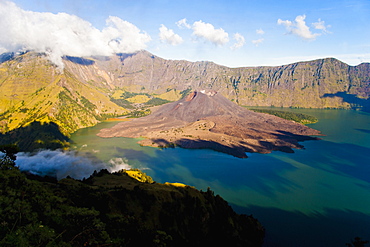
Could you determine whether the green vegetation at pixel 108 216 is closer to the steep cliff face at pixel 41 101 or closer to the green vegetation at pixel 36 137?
the green vegetation at pixel 36 137

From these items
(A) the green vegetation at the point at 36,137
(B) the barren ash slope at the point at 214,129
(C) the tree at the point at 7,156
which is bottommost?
(A) the green vegetation at the point at 36,137

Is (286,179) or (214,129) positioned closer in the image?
(286,179)

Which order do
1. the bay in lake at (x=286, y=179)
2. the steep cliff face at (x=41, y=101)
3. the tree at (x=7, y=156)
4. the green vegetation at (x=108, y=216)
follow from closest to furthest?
the green vegetation at (x=108, y=216), the tree at (x=7, y=156), the bay in lake at (x=286, y=179), the steep cliff face at (x=41, y=101)

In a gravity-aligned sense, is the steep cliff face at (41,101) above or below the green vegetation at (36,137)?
above

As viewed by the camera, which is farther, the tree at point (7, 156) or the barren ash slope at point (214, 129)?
the barren ash slope at point (214, 129)

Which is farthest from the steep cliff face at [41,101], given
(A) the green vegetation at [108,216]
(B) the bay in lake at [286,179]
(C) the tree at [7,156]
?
(A) the green vegetation at [108,216]

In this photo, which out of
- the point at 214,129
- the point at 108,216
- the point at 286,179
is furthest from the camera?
the point at 214,129

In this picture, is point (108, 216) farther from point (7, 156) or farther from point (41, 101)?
point (41, 101)

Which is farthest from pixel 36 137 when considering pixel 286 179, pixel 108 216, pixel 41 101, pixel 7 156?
pixel 286 179
